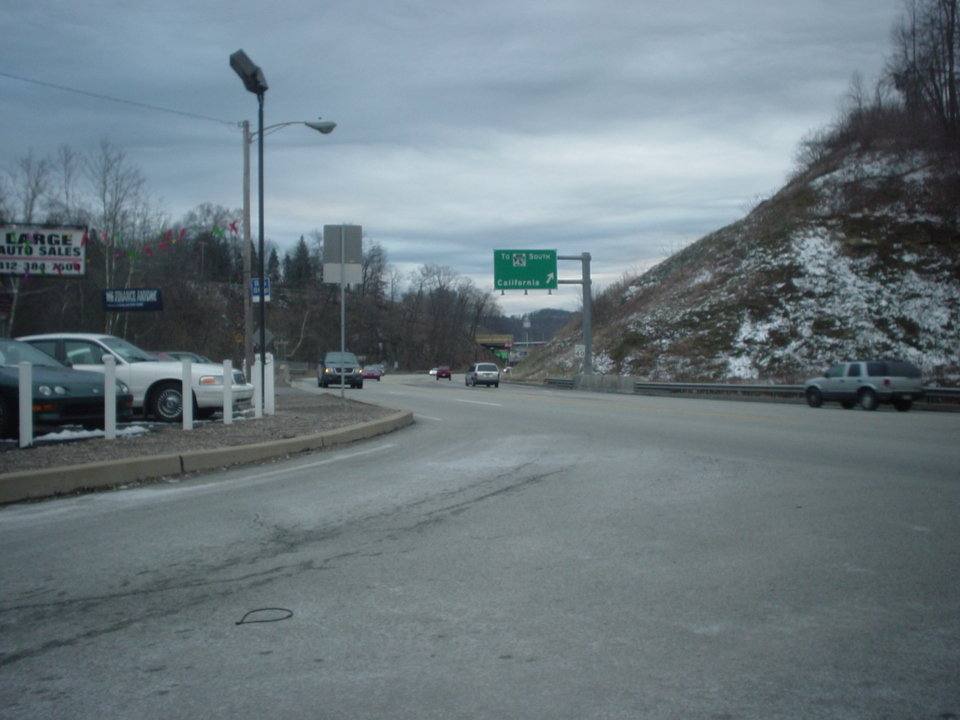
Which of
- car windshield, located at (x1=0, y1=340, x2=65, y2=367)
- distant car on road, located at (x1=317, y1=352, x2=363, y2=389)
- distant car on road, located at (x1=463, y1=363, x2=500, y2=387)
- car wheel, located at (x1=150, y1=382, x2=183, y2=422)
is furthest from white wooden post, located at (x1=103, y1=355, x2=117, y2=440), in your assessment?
distant car on road, located at (x1=463, y1=363, x2=500, y2=387)

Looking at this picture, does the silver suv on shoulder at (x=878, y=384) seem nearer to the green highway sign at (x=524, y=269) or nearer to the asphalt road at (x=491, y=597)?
the asphalt road at (x=491, y=597)

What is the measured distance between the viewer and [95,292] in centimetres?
4328

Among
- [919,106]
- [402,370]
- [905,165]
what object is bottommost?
[402,370]

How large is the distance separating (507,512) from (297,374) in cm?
7689

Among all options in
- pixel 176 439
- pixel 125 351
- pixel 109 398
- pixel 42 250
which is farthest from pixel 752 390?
pixel 109 398

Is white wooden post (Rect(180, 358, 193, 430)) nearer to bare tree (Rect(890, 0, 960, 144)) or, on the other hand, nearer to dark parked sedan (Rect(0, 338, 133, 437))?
dark parked sedan (Rect(0, 338, 133, 437))

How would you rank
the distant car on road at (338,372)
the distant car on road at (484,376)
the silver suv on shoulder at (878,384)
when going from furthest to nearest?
the distant car on road at (484,376) < the distant car on road at (338,372) < the silver suv on shoulder at (878,384)

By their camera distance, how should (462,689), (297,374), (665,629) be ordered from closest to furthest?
(462,689) < (665,629) < (297,374)

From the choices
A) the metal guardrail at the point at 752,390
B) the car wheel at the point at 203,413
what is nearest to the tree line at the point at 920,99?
the metal guardrail at the point at 752,390

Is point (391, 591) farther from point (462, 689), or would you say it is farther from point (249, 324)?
point (249, 324)

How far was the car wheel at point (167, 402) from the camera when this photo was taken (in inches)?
607

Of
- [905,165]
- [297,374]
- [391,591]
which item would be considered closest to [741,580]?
[391,591]

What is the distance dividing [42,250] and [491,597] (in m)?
13.9

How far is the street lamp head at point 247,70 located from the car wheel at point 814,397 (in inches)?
798
